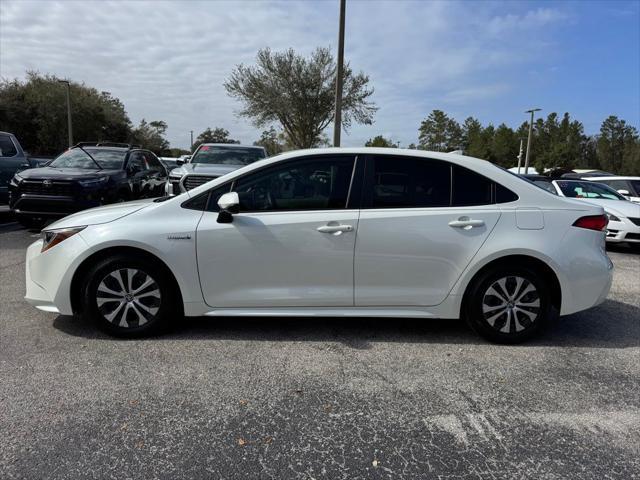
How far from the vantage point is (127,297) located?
387cm

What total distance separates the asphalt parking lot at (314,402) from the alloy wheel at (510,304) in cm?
23

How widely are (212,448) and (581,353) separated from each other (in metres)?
3.07

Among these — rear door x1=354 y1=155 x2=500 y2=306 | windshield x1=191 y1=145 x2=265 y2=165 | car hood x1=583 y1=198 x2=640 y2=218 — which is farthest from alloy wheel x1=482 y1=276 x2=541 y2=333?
windshield x1=191 y1=145 x2=265 y2=165

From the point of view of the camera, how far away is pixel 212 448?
2525 millimetres

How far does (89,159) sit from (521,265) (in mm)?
8118

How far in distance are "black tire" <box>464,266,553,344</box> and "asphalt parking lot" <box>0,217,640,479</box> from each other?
0.15 meters

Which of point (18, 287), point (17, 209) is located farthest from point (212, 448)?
point (17, 209)

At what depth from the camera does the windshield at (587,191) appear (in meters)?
10.6

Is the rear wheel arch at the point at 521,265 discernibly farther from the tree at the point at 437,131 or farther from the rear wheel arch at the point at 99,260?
the tree at the point at 437,131

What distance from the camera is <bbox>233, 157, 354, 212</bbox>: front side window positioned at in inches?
154

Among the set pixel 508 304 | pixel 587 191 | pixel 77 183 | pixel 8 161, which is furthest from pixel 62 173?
pixel 587 191

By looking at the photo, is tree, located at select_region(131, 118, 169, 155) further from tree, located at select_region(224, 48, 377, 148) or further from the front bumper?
the front bumper

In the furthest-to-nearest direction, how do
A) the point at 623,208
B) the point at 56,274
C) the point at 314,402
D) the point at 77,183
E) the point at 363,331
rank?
the point at 623,208 → the point at 77,183 → the point at 363,331 → the point at 56,274 → the point at 314,402

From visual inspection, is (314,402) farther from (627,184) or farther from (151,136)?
(151,136)
